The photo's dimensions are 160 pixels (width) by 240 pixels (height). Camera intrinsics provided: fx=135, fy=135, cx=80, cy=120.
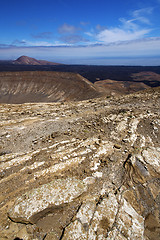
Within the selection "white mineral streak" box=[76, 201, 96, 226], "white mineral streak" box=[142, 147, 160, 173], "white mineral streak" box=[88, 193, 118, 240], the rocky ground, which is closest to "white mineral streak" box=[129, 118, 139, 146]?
the rocky ground

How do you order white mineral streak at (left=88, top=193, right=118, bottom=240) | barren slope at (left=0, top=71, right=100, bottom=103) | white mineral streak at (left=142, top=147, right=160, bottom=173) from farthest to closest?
barren slope at (left=0, top=71, right=100, bottom=103) → white mineral streak at (left=142, top=147, right=160, bottom=173) → white mineral streak at (left=88, top=193, right=118, bottom=240)

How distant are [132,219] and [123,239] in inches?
32.9

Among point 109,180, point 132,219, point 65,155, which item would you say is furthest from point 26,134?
point 132,219

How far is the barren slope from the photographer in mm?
50094

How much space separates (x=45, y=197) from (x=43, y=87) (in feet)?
187

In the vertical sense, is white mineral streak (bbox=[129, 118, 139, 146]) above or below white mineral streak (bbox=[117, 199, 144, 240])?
above

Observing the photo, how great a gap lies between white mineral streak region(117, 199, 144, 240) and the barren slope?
41.1 meters

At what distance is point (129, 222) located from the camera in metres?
4.89

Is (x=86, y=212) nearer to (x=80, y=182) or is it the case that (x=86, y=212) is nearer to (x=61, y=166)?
(x=80, y=182)

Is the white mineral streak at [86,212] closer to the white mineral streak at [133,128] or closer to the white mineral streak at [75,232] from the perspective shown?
the white mineral streak at [75,232]

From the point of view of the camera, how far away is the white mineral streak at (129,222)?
15.1ft

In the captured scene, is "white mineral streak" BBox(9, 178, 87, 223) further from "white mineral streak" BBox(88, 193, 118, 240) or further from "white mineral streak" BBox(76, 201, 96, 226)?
"white mineral streak" BBox(88, 193, 118, 240)

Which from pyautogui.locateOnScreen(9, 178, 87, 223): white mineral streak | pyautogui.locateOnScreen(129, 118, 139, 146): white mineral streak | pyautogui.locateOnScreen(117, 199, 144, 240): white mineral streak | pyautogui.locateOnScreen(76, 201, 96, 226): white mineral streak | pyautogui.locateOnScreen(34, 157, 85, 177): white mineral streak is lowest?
pyautogui.locateOnScreen(117, 199, 144, 240): white mineral streak

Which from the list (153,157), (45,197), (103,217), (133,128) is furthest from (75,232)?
(133,128)
